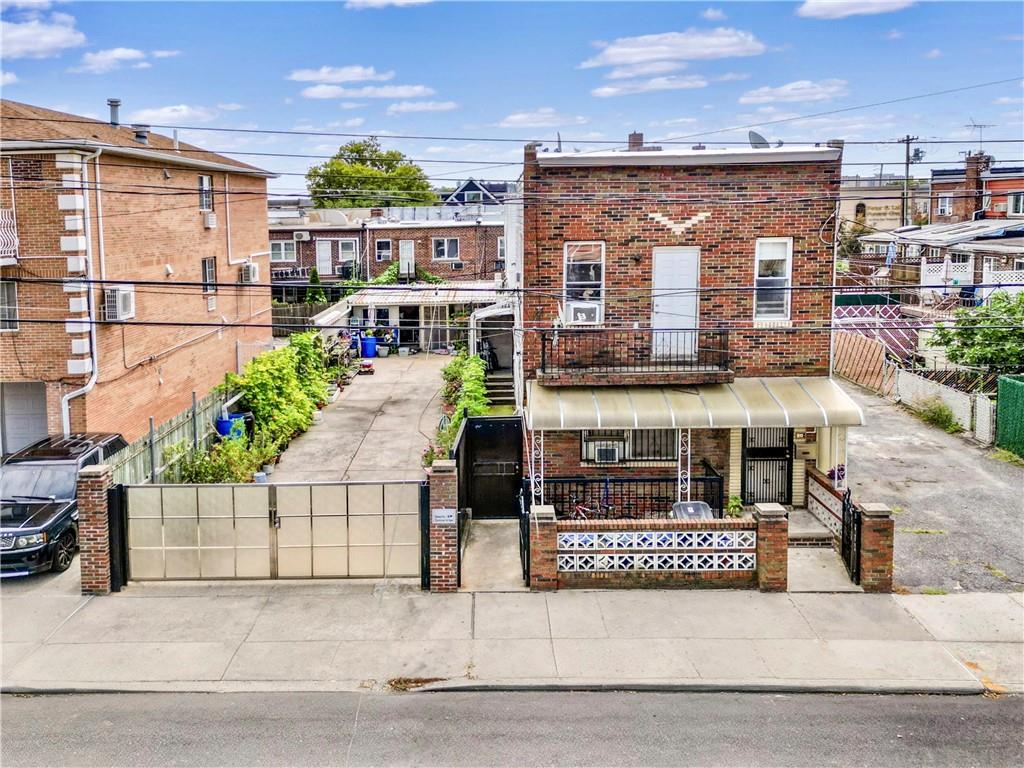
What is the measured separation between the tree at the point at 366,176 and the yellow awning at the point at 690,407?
50520 mm

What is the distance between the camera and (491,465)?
1802 centimetres

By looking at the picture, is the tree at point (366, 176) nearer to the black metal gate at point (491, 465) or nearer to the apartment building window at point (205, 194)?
the apartment building window at point (205, 194)

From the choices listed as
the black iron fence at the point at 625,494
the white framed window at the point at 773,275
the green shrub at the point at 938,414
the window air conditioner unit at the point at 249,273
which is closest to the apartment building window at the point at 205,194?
the window air conditioner unit at the point at 249,273

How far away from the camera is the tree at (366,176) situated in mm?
69925

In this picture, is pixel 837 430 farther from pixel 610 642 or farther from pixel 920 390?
pixel 920 390

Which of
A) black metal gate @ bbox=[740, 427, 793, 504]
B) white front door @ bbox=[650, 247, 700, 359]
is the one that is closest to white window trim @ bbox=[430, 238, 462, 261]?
white front door @ bbox=[650, 247, 700, 359]

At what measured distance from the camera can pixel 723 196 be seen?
1739cm

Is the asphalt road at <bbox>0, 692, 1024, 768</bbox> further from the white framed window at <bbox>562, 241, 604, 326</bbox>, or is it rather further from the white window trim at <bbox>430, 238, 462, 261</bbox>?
the white window trim at <bbox>430, 238, 462, 261</bbox>

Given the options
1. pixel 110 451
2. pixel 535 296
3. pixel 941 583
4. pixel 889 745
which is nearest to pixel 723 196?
pixel 535 296

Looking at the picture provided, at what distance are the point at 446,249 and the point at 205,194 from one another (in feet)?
63.8

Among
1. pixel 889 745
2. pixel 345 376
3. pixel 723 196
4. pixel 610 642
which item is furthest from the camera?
pixel 345 376

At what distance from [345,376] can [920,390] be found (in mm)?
18258

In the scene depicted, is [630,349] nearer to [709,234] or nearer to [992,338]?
[709,234]

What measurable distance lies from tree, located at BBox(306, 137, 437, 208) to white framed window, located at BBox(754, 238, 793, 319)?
1957 inches
